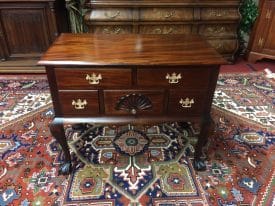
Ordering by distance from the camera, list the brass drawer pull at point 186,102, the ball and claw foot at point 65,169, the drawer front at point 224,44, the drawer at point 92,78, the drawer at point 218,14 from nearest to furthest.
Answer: the drawer at point 92,78 → the brass drawer pull at point 186,102 → the ball and claw foot at point 65,169 → the drawer at point 218,14 → the drawer front at point 224,44

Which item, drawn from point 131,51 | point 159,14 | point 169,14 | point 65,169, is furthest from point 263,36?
point 65,169

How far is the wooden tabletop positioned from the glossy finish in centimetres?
118

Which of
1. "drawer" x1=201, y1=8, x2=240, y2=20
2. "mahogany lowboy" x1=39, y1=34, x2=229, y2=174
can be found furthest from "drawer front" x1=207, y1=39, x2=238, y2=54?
"mahogany lowboy" x1=39, y1=34, x2=229, y2=174

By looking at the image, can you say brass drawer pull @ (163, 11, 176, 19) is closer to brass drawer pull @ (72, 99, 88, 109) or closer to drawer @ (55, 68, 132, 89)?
drawer @ (55, 68, 132, 89)

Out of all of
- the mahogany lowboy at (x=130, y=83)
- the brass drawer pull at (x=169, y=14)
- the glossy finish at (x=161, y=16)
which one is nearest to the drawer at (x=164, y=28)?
the glossy finish at (x=161, y=16)

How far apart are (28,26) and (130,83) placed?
6.95 feet

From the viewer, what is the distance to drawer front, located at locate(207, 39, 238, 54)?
9.81 ft

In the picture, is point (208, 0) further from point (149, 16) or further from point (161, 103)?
point (161, 103)

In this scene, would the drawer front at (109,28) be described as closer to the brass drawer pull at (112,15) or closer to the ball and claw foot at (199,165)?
the brass drawer pull at (112,15)

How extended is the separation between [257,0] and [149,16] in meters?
1.72

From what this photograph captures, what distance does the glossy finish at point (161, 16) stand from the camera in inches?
108

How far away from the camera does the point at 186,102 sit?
53.4 inches

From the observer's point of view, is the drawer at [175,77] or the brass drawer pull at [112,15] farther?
the brass drawer pull at [112,15]

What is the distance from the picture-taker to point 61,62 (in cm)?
122
